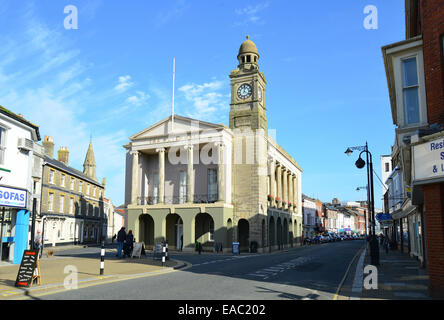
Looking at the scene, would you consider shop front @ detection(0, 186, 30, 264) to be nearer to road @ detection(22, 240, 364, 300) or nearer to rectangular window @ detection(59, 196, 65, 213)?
road @ detection(22, 240, 364, 300)

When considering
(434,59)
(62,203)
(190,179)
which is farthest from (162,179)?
(434,59)

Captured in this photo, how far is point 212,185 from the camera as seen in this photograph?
1480 inches

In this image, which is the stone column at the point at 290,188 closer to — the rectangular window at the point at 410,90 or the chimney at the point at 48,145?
the chimney at the point at 48,145

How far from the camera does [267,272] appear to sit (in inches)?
619

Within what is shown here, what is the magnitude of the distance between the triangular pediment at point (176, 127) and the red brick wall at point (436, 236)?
1027 inches

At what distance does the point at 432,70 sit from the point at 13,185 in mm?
17426

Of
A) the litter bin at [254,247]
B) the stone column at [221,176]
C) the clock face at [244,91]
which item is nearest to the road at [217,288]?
the stone column at [221,176]

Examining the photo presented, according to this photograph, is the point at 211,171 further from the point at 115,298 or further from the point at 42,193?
the point at 115,298

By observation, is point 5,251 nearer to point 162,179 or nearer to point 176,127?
point 162,179

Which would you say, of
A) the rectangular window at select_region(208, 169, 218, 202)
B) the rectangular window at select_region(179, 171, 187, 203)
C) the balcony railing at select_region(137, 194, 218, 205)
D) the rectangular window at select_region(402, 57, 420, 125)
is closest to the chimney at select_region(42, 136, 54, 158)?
the balcony railing at select_region(137, 194, 218, 205)

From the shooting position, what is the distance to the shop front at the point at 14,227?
57.5ft

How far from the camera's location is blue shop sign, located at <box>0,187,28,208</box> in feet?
54.0

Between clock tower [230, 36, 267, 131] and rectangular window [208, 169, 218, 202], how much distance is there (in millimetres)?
5524
